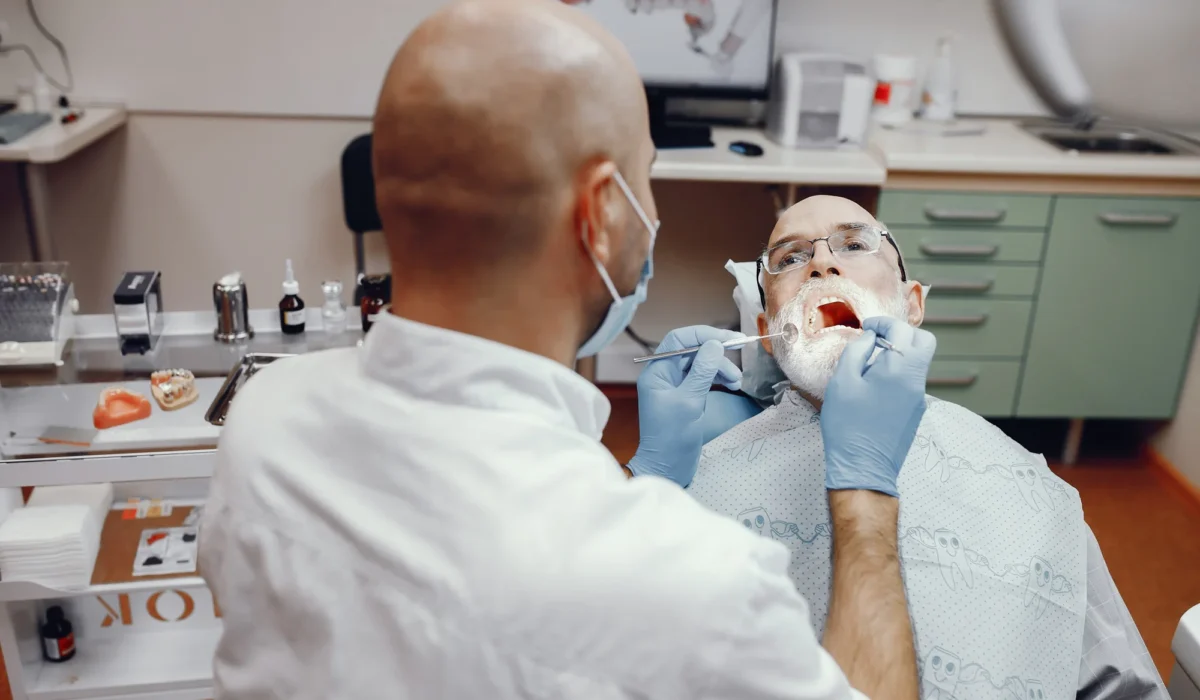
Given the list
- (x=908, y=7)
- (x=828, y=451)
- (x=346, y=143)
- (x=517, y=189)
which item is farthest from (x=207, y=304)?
(x=517, y=189)

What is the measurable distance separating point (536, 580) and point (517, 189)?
303 millimetres

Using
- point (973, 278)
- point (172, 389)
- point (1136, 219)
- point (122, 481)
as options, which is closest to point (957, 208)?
point (973, 278)

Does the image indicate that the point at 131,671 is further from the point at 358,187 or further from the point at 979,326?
the point at 979,326

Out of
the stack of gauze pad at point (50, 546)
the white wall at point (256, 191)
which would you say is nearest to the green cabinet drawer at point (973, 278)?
the white wall at point (256, 191)

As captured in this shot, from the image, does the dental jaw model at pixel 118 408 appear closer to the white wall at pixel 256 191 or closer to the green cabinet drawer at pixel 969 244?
the white wall at pixel 256 191

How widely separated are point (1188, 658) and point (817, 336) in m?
0.63

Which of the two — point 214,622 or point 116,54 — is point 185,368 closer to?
point 214,622

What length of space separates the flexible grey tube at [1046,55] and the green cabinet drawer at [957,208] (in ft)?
2.25

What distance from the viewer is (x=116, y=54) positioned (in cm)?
328

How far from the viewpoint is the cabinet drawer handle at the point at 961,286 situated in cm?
307

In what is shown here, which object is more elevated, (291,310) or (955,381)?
(291,310)

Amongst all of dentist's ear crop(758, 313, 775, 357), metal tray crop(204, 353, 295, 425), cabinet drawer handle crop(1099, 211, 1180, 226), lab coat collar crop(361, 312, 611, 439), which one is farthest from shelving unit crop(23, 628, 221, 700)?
cabinet drawer handle crop(1099, 211, 1180, 226)

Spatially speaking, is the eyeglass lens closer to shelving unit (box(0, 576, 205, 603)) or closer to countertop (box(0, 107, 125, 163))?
shelving unit (box(0, 576, 205, 603))

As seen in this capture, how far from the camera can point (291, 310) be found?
7.01ft
